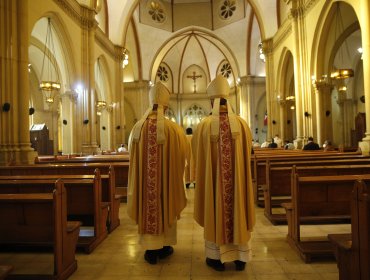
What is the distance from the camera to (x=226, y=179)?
11.5ft

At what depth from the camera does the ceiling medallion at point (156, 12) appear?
26.9 meters

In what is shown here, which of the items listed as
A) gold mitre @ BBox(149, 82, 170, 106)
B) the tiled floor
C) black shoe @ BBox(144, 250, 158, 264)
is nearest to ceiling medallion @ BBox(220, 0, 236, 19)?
the tiled floor

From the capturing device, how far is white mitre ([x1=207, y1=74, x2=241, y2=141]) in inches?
140

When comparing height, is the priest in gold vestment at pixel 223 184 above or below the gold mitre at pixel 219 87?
below

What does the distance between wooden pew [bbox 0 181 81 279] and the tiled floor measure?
0.28 m

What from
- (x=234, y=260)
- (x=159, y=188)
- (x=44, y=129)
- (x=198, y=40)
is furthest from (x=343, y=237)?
(x=198, y=40)

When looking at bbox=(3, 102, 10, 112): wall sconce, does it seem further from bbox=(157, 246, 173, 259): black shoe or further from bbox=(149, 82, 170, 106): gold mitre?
bbox=(157, 246, 173, 259): black shoe

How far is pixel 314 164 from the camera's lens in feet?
19.7

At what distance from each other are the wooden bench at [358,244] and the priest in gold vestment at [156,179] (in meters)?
1.77

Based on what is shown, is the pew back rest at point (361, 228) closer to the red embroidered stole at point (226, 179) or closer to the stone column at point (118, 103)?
the red embroidered stole at point (226, 179)

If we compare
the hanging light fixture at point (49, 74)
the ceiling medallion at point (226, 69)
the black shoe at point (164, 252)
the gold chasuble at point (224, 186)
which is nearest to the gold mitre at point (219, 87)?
the gold chasuble at point (224, 186)

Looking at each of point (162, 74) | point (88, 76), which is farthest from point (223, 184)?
point (162, 74)

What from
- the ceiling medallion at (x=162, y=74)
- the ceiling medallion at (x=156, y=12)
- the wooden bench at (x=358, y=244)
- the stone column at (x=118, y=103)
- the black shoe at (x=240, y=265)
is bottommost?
the black shoe at (x=240, y=265)

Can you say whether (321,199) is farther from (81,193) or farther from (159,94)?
(81,193)
